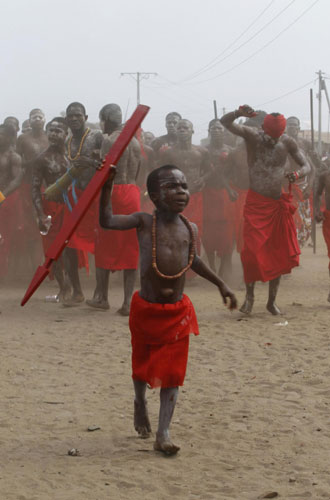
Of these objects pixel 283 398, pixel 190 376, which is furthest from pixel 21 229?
pixel 283 398

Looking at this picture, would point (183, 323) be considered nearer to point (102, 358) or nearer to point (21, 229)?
point (102, 358)

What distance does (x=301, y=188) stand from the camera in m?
11.9

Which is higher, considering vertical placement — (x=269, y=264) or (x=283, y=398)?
(x=269, y=264)

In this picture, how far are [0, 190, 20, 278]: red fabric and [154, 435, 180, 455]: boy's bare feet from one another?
721 centimetres

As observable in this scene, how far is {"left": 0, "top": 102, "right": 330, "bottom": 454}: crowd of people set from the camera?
13.4 feet

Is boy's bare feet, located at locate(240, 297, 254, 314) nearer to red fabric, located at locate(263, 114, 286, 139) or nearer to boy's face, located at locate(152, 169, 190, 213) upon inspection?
red fabric, located at locate(263, 114, 286, 139)

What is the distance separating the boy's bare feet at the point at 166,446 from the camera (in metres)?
3.91

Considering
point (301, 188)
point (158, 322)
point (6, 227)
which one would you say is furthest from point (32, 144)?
point (158, 322)

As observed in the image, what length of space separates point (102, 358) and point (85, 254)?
133 inches

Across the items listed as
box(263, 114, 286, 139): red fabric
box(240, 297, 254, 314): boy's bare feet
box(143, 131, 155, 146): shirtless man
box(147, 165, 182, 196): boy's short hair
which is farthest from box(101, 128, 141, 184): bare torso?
box(143, 131, 155, 146): shirtless man

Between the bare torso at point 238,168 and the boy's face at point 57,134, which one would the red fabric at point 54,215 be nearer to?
the boy's face at point 57,134

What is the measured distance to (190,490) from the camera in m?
3.51

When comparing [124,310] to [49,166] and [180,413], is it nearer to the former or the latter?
[49,166]

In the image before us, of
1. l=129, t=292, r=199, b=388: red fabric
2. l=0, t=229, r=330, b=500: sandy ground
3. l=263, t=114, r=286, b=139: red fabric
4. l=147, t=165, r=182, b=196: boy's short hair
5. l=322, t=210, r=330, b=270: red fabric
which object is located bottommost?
l=0, t=229, r=330, b=500: sandy ground
